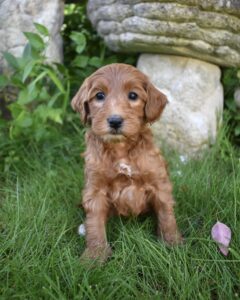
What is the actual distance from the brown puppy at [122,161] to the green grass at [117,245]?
135 mm

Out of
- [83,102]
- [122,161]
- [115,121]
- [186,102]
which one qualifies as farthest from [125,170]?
[186,102]

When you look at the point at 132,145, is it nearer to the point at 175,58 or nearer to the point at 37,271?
the point at 37,271

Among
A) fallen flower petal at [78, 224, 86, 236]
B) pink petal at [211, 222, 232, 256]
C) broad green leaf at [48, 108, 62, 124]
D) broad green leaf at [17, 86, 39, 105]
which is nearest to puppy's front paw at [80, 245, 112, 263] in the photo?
fallen flower petal at [78, 224, 86, 236]

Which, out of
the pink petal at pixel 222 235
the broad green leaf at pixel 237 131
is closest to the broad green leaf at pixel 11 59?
the broad green leaf at pixel 237 131

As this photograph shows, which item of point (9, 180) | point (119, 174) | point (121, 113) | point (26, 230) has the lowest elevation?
point (9, 180)

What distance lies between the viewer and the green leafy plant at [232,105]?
432 centimetres

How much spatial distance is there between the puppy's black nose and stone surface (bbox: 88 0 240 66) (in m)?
1.23

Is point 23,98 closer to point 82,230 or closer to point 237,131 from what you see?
point 82,230

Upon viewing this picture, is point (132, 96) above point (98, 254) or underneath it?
above

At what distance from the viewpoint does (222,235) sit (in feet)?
8.95

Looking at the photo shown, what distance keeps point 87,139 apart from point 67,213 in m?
0.55

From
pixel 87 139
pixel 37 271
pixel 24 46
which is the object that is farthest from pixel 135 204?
pixel 24 46

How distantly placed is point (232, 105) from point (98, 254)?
2159 millimetres

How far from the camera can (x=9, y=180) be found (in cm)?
384
